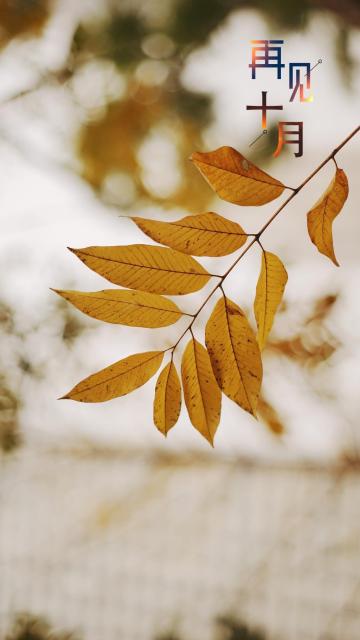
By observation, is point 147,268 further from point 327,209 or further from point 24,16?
point 24,16

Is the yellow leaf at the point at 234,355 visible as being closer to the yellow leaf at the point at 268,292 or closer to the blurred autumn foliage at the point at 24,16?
the yellow leaf at the point at 268,292

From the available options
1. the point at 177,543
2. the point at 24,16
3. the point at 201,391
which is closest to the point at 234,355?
the point at 201,391

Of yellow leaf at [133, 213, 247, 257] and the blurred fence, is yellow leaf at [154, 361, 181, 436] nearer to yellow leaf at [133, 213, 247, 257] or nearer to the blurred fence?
yellow leaf at [133, 213, 247, 257]

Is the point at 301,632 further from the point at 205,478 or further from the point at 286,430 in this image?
the point at 286,430

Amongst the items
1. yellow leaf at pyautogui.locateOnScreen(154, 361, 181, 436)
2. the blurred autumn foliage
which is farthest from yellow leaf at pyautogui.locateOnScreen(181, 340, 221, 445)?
the blurred autumn foliage

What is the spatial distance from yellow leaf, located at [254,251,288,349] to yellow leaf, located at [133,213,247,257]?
0.02m

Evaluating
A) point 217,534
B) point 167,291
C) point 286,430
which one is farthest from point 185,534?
point 167,291

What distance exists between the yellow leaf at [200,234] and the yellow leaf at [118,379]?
0.06m

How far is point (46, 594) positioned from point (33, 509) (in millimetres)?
219

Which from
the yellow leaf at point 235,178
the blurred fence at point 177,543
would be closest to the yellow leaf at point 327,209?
the yellow leaf at point 235,178

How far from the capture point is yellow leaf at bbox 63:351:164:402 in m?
Answer: 0.28

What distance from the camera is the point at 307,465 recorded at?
1.29 m

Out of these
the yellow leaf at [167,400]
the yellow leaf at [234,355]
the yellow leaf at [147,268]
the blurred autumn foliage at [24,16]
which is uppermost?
the blurred autumn foliage at [24,16]

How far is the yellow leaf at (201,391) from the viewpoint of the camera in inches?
11.4
